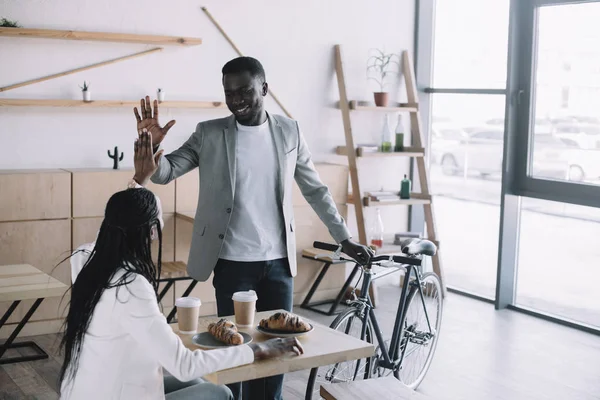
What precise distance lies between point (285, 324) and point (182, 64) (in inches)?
123

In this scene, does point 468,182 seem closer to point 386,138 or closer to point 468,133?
point 468,133

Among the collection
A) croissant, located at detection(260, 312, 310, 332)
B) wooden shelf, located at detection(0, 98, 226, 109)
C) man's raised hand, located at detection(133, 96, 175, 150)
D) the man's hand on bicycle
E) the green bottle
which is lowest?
croissant, located at detection(260, 312, 310, 332)

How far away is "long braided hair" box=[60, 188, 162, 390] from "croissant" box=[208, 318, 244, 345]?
0.29 meters

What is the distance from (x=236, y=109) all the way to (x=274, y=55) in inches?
105

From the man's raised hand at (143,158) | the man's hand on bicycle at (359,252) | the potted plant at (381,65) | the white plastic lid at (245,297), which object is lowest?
the white plastic lid at (245,297)

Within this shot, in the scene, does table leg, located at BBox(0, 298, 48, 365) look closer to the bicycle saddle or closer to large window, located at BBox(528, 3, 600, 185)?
the bicycle saddle

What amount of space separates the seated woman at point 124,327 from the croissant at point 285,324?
30 centimetres

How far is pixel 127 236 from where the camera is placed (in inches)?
84.2

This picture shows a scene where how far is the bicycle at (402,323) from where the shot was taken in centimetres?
336

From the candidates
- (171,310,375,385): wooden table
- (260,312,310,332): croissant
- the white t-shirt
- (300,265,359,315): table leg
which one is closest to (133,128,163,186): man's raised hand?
the white t-shirt

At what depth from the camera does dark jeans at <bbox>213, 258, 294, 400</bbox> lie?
2.96 metres

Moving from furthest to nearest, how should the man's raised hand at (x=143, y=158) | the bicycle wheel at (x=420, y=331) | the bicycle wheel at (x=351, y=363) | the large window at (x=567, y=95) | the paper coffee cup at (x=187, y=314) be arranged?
the large window at (x=567, y=95) < the bicycle wheel at (x=420, y=331) < the bicycle wheel at (x=351, y=363) < the man's raised hand at (x=143, y=158) < the paper coffee cup at (x=187, y=314)

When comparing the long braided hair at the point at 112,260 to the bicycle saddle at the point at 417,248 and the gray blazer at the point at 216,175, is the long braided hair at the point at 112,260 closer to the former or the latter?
the gray blazer at the point at 216,175

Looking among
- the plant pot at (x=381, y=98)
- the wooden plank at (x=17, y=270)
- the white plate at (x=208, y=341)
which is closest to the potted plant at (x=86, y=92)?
the wooden plank at (x=17, y=270)
